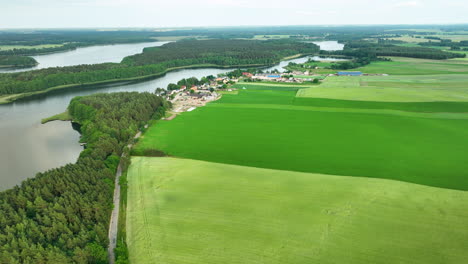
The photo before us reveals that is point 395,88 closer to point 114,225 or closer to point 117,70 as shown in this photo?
point 114,225

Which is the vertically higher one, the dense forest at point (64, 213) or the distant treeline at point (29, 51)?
Answer: the distant treeline at point (29, 51)

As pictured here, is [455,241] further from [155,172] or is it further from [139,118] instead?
[139,118]

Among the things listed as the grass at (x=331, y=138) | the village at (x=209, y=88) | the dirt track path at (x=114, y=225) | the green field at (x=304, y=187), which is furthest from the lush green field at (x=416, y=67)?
the dirt track path at (x=114, y=225)

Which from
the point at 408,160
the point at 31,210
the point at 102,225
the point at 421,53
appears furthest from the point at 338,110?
the point at 421,53

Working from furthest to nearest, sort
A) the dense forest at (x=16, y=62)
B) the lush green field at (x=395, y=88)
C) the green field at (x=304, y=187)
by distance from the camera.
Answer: the dense forest at (x=16, y=62) → the lush green field at (x=395, y=88) → the green field at (x=304, y=187)

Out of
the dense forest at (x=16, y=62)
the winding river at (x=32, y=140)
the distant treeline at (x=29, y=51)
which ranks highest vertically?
the distant treeline at (x=29, y=51)

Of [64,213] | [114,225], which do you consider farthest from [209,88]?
[64,213]

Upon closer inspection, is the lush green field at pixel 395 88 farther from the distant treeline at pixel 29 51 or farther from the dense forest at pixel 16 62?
the distant treeline at pixel 29 51

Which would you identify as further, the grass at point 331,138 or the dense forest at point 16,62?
the dense forest at point 16,62
